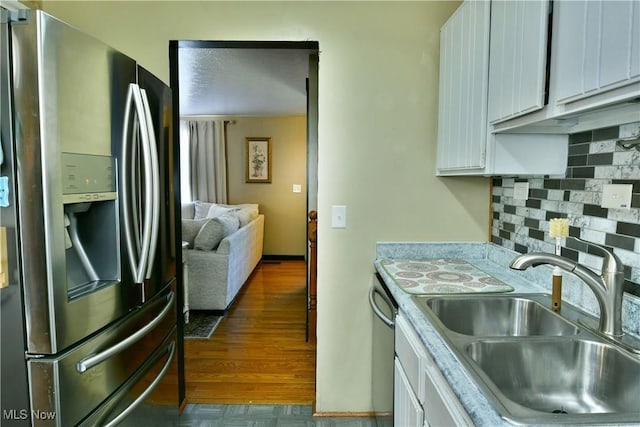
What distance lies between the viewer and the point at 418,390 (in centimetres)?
120

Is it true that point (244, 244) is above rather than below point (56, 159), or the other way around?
below

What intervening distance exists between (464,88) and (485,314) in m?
0.95

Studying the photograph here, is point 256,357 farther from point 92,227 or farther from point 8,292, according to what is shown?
point 8,292

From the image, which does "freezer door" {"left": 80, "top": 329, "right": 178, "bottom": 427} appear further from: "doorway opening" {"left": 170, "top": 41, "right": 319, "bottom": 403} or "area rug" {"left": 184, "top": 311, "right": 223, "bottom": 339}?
"area rug" {"left": 184, "top": 311, "right": 223, "bottom": 339}

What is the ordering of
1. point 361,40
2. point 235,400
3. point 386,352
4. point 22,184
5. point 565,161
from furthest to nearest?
1. point 235,400
2. point 361,40
3. point 386,352
4. point 565,161
5. point 22,184

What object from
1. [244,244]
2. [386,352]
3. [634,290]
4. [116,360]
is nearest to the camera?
[634,290]

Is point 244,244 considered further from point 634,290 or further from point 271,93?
point 634,290

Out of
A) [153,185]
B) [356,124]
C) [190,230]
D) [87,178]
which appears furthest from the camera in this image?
[190,230]

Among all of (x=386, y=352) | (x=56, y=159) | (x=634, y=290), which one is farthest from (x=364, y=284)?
(x=56, y=159)

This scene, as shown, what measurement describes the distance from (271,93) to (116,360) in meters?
3.87

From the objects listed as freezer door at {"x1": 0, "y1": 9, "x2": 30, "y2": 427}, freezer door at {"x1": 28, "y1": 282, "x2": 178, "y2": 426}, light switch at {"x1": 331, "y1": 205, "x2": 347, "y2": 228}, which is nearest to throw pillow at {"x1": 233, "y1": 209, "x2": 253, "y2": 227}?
light switch at {"x1": 331, "y1": 205, "x2": 347, "y2": 228}

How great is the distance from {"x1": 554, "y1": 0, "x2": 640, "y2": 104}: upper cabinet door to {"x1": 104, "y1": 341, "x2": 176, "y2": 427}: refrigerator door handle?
66.2 inches

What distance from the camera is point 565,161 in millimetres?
1441

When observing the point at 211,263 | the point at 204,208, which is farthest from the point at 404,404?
the point at 204,208
